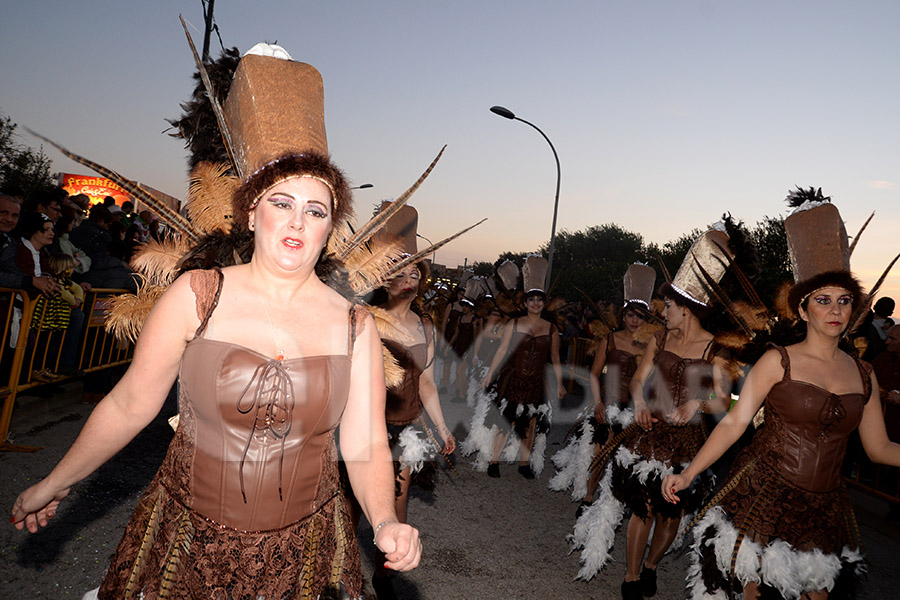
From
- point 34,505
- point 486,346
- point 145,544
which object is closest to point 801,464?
point 145,544

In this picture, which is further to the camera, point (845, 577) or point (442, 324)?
point (442, 324)

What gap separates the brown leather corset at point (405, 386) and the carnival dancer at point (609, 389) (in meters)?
2.40

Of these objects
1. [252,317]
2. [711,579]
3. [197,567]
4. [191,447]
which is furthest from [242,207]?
[711,579]

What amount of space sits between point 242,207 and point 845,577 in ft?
12.6

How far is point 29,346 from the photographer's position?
6.09 m

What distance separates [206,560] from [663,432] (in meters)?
3.79

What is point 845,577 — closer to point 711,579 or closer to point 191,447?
point 711,579

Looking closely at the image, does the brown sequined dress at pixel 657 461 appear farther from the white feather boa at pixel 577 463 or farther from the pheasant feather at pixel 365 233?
the pheasant feather at pixel 365 233

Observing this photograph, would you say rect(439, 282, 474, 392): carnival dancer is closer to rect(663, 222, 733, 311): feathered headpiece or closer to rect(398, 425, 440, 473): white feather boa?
rect(398, 425, 440, 473): white feather boa

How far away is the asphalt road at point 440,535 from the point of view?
3.88 metres

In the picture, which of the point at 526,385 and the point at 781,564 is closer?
the point at 781,564

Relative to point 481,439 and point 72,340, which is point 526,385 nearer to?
point 481,439

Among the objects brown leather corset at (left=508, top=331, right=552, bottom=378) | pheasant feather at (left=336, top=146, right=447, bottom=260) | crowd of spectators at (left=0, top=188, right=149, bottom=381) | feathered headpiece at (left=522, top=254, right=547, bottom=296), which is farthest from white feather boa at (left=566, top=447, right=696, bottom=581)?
crowd of spectators at (left=0, top=188, right=149, bottom=381)

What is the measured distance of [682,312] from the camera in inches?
195
